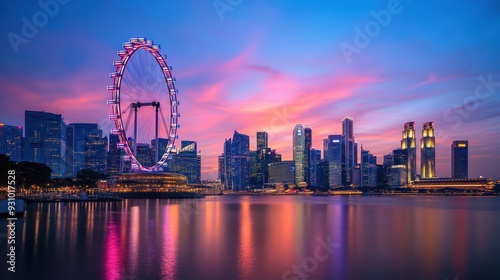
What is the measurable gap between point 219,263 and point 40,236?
19.5m

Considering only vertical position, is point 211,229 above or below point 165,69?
below

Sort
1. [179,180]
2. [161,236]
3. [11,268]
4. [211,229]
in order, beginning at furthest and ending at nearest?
[179,180], [211,229], [161,236], [11,268]

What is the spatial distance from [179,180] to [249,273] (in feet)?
506

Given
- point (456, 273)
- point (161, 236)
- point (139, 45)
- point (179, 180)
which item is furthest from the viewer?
point (179, 180)

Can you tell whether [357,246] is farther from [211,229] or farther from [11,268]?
[11,268]

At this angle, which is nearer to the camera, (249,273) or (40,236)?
(249,273)

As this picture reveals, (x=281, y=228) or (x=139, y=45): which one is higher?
(x=139, y=45)

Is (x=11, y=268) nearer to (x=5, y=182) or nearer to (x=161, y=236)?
(x=161, y=236)

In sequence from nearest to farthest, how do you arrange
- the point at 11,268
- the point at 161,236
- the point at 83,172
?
the point at 11,268, the point at 161,236, the point at 83,172

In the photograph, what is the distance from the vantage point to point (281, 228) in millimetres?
51406

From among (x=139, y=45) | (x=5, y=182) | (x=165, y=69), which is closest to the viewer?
(x=5, y=182)

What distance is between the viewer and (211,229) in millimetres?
49469

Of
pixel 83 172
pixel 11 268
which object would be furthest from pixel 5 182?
pixel 11 268

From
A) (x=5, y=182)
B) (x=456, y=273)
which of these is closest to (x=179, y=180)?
(x=5, y=182)
